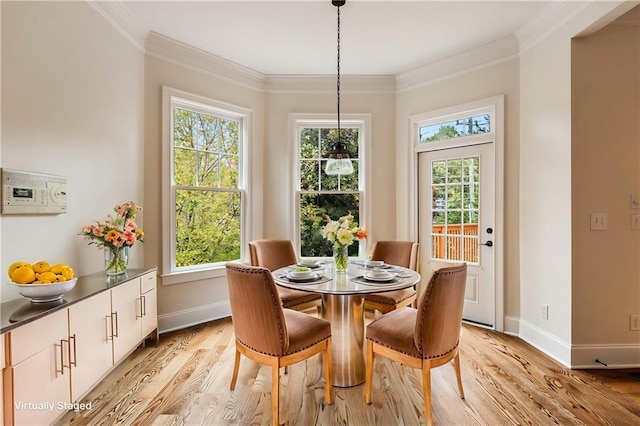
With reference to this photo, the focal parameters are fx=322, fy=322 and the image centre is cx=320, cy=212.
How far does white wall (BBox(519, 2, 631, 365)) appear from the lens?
8.49 ft

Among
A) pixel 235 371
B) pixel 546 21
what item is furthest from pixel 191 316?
pixel 546 21

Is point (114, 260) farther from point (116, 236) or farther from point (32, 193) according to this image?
point (32, 193)

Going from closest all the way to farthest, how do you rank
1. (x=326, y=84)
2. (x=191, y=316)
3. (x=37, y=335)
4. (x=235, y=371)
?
(x=37, y=335) < (x=235, y=371) < (x=191, y=316) < (x=326, y=84)

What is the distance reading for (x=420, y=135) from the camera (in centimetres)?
391

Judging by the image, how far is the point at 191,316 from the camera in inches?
137

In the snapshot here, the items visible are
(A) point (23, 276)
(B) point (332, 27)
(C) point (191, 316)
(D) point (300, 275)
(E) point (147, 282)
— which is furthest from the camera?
(C) point (191, 316)

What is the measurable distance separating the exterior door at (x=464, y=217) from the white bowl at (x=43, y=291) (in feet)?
11.2

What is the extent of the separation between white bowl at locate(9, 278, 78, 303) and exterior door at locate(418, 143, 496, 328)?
3.42 m

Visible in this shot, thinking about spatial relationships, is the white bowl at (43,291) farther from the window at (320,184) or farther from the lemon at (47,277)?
the window at (320,184)

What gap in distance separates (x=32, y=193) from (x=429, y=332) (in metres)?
2.54

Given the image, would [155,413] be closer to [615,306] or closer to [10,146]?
[10,146]

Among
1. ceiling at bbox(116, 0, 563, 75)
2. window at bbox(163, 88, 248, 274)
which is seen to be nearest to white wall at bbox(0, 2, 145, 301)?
window at bbox(163, 88, 248, 274)

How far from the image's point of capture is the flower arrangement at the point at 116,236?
237cm

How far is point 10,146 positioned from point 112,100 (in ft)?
3.40
